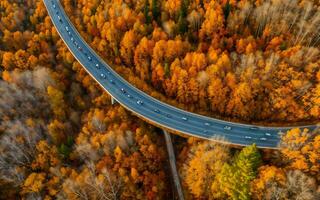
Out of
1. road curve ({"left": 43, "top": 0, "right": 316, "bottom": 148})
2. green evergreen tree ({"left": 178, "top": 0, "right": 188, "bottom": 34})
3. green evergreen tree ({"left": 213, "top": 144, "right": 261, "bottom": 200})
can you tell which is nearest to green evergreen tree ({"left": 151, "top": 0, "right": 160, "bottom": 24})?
green evergreen tree ({"left": 178, "top": 0, "right": 188, "bottom": 34})

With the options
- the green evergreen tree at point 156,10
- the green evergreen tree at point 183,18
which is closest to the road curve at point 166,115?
the green evergreen tree at point 156,10

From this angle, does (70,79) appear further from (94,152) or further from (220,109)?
(220,109)

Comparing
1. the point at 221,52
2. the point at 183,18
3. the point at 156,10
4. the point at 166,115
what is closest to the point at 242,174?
the point at 166,115

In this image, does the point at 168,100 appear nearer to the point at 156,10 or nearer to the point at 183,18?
the point at 183,18

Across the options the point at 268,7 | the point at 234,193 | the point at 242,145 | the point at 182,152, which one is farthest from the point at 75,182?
the point at 268,7

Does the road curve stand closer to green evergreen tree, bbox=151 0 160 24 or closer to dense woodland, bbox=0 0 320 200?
dense woodland, bbox=0 0 320 200

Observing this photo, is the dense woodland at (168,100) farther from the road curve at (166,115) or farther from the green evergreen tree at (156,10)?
the road curve at (166,115)
